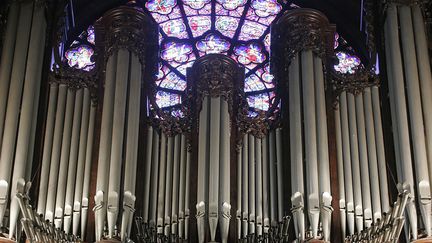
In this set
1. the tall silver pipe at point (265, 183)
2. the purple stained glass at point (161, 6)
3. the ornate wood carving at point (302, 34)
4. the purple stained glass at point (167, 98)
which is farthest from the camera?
the purple stained glass at point (161, 6)

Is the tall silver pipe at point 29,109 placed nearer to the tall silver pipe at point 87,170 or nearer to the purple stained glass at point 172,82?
the tall silver pipe at point 87,170

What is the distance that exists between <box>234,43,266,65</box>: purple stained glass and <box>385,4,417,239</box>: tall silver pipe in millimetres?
4006

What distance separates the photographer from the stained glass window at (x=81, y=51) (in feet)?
70.6

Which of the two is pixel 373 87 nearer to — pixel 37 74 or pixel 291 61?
pixel 291 61

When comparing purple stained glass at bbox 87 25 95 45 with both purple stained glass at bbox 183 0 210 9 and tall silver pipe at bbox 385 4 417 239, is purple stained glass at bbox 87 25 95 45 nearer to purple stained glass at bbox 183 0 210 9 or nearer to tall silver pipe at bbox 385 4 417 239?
purple stained glass at bbox 183 0 210 9

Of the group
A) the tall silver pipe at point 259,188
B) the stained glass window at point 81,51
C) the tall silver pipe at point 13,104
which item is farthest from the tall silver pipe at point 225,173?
the stained glass window at point 81,51

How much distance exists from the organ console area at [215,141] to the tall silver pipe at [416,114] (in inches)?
Result: 0.9

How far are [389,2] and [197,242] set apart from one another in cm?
551

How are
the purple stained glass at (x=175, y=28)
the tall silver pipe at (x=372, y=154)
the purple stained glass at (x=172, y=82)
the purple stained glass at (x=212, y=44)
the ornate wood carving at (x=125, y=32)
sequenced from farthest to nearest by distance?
the purple stained glass at (x=175, y=28) → the purple stained glass at (x=212, y=44) → the purple stained glass at (x=172, y=82) → the ornate wood carving at (x=125, y=32) → the tall silver pipe at (x=372, y=154)

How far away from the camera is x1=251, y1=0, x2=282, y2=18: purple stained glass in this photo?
2247 cm

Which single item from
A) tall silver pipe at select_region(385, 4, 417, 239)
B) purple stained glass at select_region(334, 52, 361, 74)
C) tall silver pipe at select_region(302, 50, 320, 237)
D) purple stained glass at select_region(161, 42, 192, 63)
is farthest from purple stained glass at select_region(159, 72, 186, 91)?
Answer: tall silver pipe at select_region(385, 4, 417, 239)

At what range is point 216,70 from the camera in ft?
60.0

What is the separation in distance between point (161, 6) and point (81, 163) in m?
6.09

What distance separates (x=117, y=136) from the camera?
1722cm
